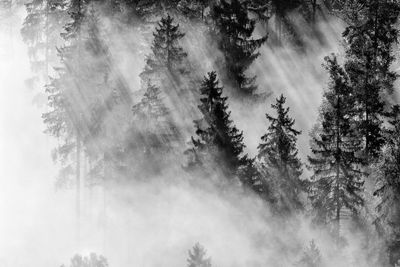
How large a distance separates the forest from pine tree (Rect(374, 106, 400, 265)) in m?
0.08

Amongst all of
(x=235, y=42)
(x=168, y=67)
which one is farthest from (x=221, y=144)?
(x=235, y=42)

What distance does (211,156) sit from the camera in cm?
3052

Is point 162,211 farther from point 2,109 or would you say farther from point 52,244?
point 2,109

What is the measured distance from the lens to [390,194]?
31375 millimetres

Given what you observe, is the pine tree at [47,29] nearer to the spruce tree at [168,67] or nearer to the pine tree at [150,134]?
the spruce tree at [168,67]

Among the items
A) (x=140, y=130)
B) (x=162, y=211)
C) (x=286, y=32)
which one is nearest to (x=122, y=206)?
(x=162, y=211)

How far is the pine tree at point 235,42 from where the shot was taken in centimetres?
3850

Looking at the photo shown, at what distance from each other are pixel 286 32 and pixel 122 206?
2886 centimetres

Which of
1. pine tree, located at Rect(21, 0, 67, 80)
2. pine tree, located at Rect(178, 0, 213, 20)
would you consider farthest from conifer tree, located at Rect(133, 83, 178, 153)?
pine tree, located at Rect(21, 0, 67, 80)

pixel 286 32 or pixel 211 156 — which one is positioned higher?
pixel 286 32

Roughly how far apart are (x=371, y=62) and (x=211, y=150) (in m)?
13.9

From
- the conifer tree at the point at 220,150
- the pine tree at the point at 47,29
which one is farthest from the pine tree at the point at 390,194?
the pine tree at the point at 47,29

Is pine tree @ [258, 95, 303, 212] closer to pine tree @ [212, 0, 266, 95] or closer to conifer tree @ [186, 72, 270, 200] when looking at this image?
conifer tree @ [186, 72, 270, 200]

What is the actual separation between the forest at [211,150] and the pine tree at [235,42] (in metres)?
0.10
